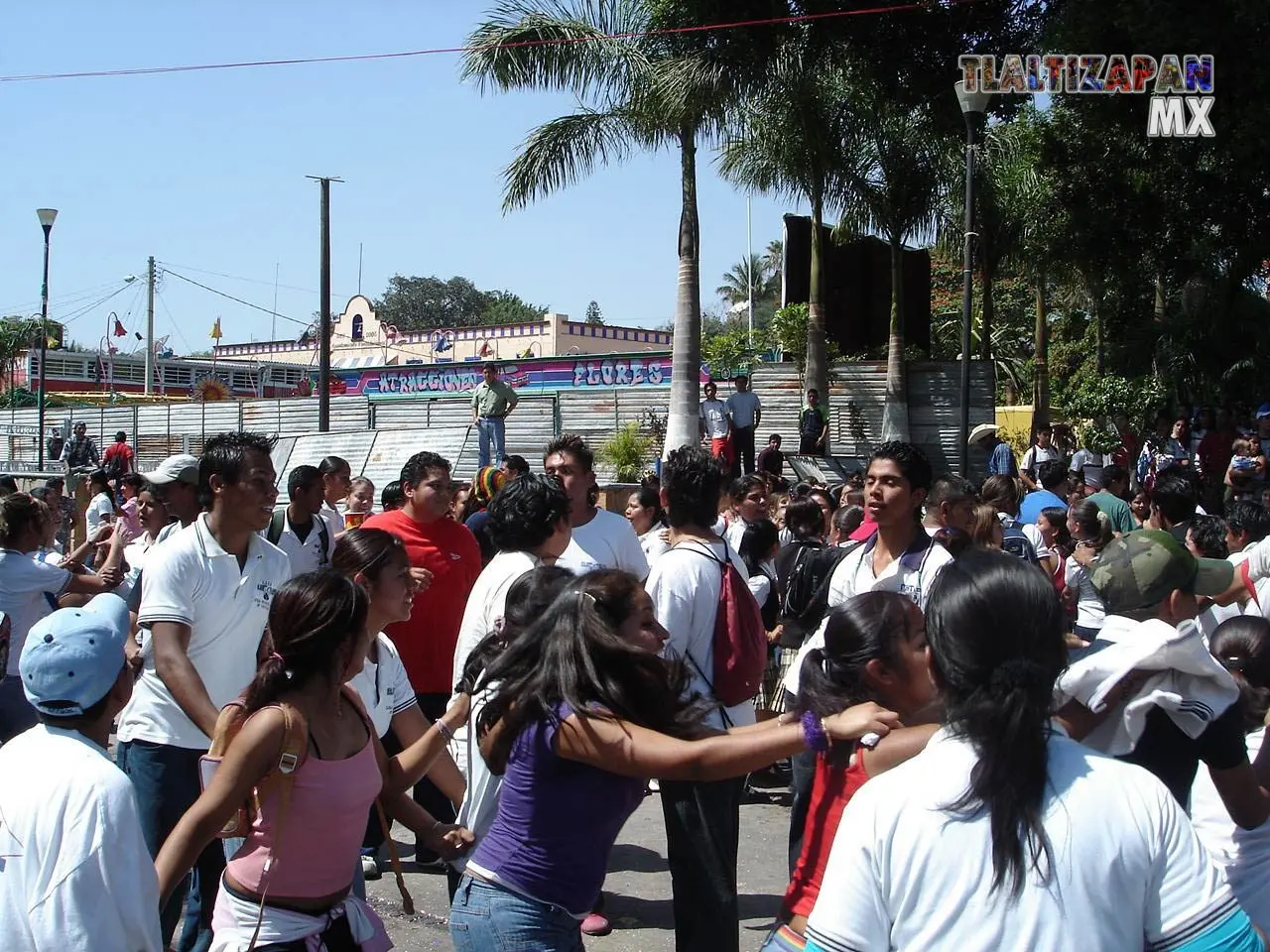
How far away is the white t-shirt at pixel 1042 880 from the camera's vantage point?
1892 millimetres

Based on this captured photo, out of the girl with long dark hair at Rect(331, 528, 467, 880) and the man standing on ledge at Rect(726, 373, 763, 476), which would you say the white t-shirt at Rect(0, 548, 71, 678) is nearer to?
the girl with long dark hair at Rect(331, 528, 467, 880)

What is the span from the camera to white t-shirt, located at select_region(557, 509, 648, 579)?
205 inches

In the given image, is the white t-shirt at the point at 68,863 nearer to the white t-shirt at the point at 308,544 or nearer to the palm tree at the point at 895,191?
the white t-shirt at the point at 308,544

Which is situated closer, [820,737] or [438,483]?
[820,737]

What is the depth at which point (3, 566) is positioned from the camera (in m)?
5.50

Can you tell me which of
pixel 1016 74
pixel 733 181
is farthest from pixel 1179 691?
pixel 733 181

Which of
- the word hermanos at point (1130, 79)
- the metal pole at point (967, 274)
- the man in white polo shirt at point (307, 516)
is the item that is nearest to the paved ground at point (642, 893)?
the man in white polo shirt at point (307, 516)

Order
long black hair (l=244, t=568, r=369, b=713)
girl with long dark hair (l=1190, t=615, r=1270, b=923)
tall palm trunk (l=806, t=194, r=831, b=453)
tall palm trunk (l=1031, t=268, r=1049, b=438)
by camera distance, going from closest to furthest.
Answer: long black hair (l=244, t=568, r=369, b=713)
girl with long dark hair (l=1190, t=615, r=1270, b=923)
tall palm trunk (l=806, t=194, r=831, b=453)
tall palm trunk (l=1031, t=268, r=1049, b=438)

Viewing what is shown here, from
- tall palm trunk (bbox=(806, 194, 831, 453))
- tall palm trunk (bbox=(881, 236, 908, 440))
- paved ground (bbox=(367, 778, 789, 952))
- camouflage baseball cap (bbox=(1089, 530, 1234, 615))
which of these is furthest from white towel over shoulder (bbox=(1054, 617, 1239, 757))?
tall palm trunk (bbox=(881, 236, 908, 440))

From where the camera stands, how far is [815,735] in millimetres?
2479

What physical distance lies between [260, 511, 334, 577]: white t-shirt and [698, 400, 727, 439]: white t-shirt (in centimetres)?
1237

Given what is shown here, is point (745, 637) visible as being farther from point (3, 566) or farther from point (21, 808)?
point (3, 566)

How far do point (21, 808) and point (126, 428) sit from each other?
29.8 metres

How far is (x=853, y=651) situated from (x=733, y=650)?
1.84 metres
